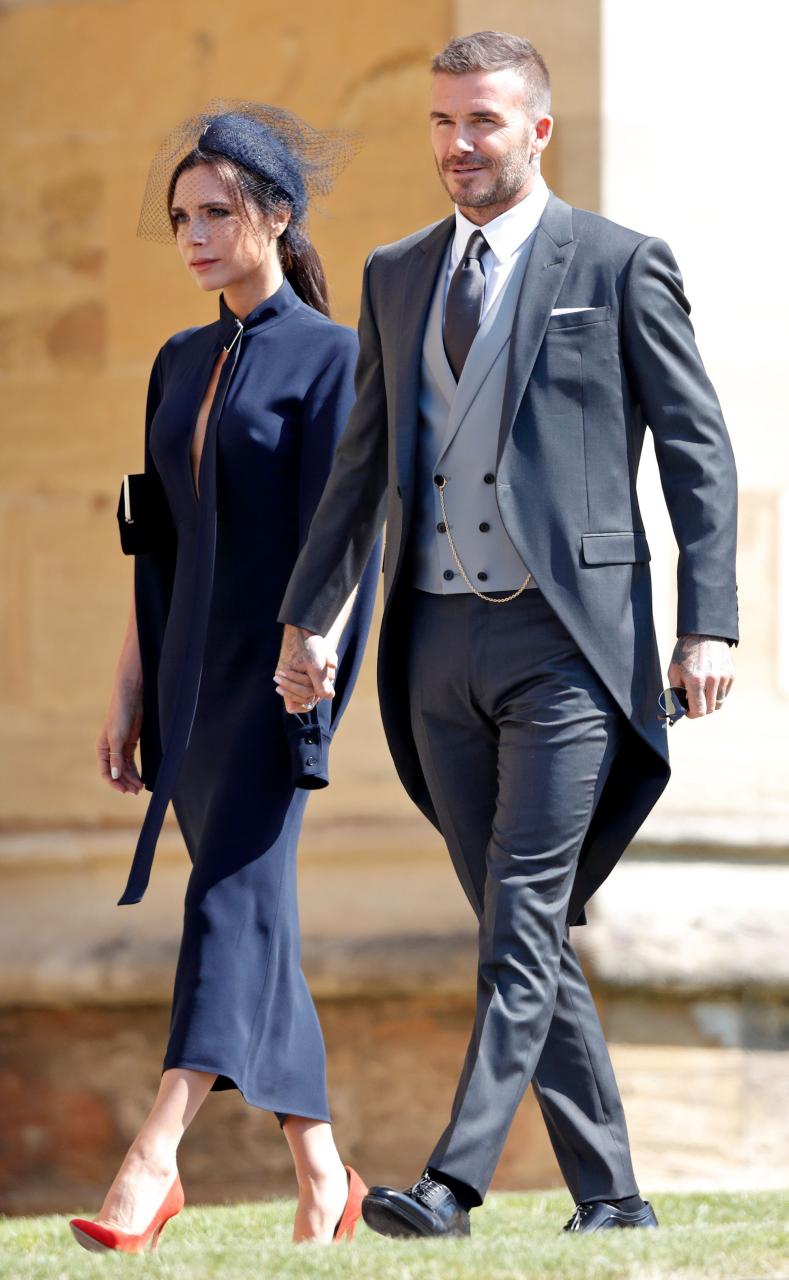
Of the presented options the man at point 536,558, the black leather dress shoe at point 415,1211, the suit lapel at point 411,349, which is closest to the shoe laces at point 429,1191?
the black leather dress shoe at point 415,1211

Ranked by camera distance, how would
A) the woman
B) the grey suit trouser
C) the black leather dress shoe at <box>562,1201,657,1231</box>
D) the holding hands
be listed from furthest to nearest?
the woman < the holding hands < the black leather dress shoe at <box>562,1201,657,1231</box> < the grey suit trouser

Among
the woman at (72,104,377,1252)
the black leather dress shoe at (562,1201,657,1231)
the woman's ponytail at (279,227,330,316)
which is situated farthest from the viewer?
the woman's ponytail at (279,227,330,316)

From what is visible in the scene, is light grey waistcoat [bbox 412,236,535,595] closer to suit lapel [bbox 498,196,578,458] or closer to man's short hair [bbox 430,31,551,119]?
suit lapel [bbox 498,196,578,458]

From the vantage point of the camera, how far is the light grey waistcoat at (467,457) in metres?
3.70

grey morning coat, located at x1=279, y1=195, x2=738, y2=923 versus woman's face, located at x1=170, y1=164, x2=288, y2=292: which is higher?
woman's face, located at x1=170, y1=164, x2=288, y2=292

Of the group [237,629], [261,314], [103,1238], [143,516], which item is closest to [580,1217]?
[103,1238]

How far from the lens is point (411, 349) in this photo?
148 inches

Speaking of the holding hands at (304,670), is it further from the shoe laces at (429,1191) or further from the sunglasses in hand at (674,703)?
the shoe laces at (429,1191)

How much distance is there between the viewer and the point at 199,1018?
3959 mm

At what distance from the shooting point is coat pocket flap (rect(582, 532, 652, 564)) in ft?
12.0

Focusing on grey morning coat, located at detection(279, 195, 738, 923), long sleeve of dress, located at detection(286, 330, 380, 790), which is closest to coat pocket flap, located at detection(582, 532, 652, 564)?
grey morning coat, located at detection(279, 195, 738, 923)

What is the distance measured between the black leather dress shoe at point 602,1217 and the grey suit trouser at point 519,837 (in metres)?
0.02

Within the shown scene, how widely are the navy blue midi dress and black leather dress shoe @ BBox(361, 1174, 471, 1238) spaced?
61 cm

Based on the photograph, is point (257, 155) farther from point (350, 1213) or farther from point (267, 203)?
point (350, 1213)
